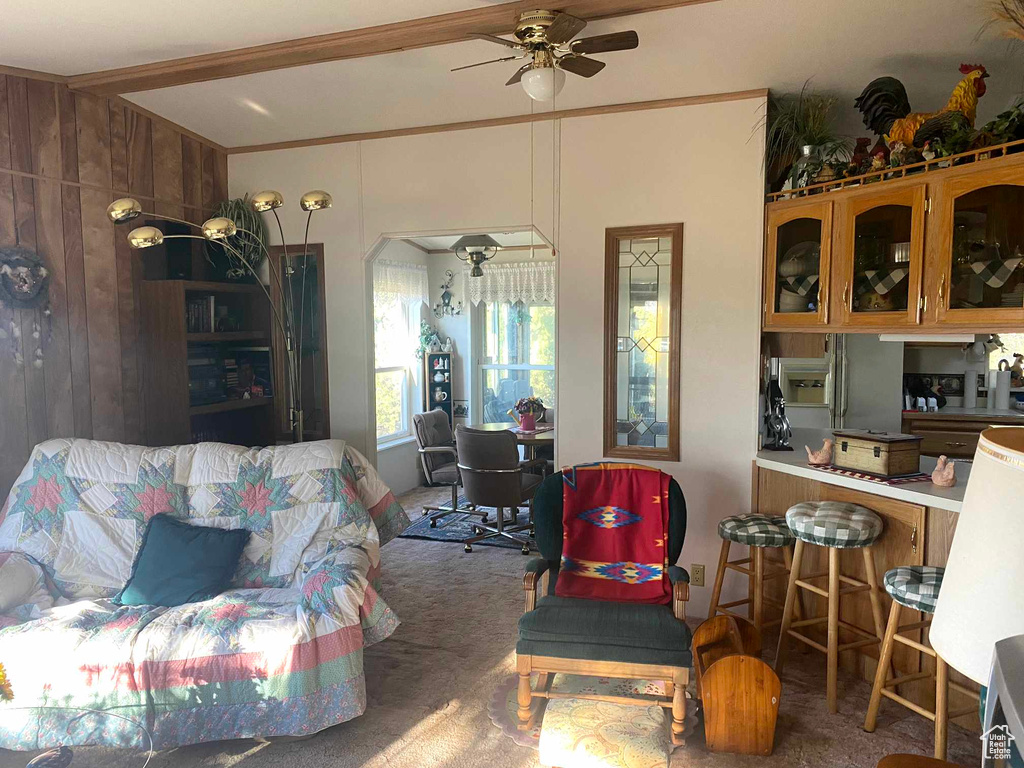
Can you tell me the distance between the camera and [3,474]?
3.47m

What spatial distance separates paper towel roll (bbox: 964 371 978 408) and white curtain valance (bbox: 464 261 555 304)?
3.59 metres

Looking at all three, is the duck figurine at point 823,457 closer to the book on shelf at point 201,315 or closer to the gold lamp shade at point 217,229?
the gold lamp shade at point 217,229

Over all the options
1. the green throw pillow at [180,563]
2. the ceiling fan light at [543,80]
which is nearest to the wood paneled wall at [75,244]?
the green throw pillow at [180,563]

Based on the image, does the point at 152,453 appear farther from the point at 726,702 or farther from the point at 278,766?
the point at 726,702

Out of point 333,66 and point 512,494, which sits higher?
point 333,66

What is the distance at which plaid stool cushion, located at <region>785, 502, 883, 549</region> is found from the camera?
2.82 meters

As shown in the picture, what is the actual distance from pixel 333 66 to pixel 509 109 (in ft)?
3.16

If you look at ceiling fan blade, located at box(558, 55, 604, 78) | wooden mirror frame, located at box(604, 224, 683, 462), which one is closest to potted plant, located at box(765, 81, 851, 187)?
wooden mirror frame, located at box(604, 224, 683, 462)

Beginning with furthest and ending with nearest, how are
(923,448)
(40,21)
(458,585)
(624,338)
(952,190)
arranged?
(923,448), (458,585), (624,338), (40,21), (952,190)

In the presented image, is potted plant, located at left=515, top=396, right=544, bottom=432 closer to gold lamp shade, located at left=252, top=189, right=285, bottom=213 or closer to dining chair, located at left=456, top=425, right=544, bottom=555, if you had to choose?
dining chair, located at left=456, top=425, right=544, bottom=555

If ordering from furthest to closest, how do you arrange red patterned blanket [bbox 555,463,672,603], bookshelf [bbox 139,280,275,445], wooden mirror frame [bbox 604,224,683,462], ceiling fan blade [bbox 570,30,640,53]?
bookshelf [bbox 139,280,275,445]
wooden mirror frame [bbox 604,224,683,462]
red patterned blanket [bbox 555,463,672,603]
ceiling fan blade [bbox 570,30,640,53]

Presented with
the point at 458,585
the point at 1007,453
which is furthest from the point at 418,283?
the point at 1007,453

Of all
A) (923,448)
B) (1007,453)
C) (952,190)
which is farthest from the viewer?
(923,448)

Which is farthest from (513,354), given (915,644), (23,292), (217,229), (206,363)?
(915,644)
